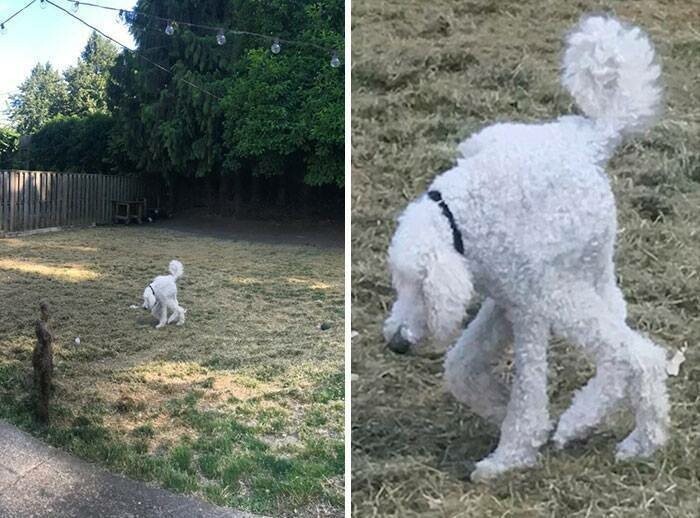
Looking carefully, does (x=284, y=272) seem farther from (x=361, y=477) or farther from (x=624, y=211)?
(x=624, y=211)

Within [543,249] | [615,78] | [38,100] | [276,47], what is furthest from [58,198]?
[615,78]

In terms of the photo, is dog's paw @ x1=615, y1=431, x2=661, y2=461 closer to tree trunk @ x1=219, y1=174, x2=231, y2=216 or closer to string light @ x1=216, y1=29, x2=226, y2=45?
tree trunk @ x1=219, y1=174, x2=231, y2=216

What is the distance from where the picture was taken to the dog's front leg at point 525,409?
→ 1.22 meters

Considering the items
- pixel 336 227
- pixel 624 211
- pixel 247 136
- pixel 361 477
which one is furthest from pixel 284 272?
pixel 624 211

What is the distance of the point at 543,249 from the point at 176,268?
811 millimetres

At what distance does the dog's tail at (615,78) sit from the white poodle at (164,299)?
35.6 inches

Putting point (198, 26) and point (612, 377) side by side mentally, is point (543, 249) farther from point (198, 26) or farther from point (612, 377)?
point (198, 26)

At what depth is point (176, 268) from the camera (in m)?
1.60

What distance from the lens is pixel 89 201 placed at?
5.37ft

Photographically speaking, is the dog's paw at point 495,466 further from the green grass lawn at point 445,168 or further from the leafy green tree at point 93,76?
the leafy green tree at point 93,76

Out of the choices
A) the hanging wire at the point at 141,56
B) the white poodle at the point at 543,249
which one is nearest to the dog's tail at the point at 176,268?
the hanging wire at the point at 141,56

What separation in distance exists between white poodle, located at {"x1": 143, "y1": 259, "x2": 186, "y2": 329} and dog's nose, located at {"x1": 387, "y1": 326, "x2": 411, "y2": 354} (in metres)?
0.56

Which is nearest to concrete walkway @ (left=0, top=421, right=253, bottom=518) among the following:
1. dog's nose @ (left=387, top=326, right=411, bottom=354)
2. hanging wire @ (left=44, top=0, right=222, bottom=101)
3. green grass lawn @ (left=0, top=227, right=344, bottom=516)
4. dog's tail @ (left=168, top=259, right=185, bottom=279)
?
green grass lawn @ (left=0, top=227, right=344, bottom=516)

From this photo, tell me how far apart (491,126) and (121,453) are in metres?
1.03
